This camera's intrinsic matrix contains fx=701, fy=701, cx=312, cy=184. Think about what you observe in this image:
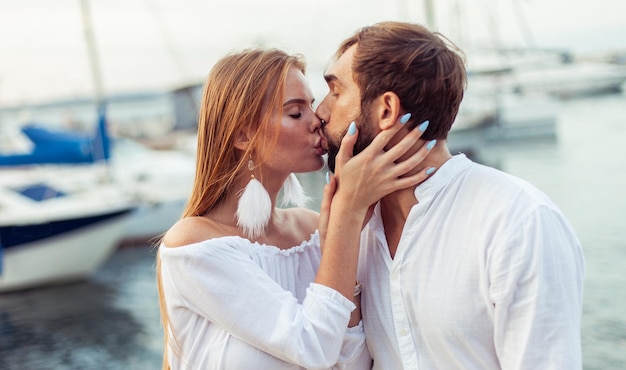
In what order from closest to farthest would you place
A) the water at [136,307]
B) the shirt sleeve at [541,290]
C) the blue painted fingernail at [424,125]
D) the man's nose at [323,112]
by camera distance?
the shirt sleeve at [541,290]
the blue painted fingernail at [424,125]
the man's nose at [323,112]
the water at [136,307]

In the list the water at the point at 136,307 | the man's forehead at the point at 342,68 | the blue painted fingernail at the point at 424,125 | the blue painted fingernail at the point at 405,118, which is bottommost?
the water at the point at 136,307

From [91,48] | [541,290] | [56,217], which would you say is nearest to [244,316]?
[541,290]

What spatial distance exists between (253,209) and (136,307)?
10561 mm

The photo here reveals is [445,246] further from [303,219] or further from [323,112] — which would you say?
[303,219]

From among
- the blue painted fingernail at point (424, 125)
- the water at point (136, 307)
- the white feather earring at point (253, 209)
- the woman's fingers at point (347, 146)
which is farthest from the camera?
the water at point (136, 307)

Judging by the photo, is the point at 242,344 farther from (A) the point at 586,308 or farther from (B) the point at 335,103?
(A) the point at 586,308

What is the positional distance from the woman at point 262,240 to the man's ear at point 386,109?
1.0 inches

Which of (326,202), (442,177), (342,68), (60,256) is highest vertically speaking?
(342,68)

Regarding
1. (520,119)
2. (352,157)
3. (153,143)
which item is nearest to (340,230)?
(352,157)

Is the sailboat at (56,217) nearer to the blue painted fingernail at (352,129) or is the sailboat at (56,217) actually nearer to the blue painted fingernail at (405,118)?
the blue painted fingernail at (352,129)

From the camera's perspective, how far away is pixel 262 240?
90.0 inches

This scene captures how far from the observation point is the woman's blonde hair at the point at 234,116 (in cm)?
215

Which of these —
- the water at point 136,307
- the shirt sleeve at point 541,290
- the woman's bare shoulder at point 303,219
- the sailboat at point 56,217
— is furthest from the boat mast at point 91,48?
the shirt sleeve at point 541,290

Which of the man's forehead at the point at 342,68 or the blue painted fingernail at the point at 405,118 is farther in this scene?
the man's forehead at the point at 342,68
